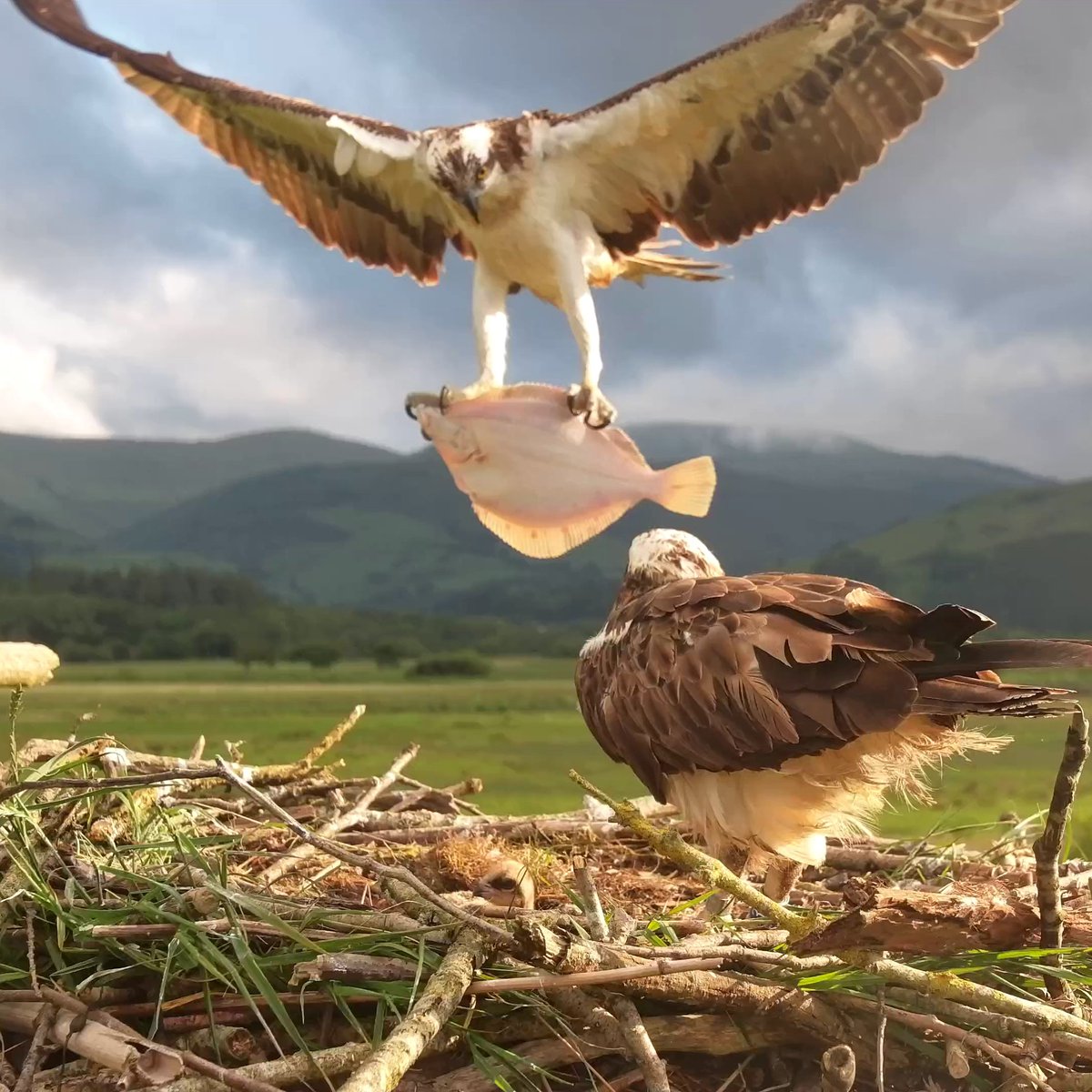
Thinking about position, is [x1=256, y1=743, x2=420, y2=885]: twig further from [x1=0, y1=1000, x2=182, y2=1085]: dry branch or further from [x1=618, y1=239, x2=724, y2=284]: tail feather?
[x1=618, y1=239, x2=724, y2=284]: tail feather

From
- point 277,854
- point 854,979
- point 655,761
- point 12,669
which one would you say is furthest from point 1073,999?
point 12,669

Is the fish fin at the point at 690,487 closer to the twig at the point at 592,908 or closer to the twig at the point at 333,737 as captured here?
the twig at the point at 592,908

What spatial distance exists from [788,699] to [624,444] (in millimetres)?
743

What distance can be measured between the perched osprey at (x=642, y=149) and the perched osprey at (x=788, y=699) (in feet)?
1.97

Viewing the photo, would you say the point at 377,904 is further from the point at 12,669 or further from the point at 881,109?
the point at 881,109

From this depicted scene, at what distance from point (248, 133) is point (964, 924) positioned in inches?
114

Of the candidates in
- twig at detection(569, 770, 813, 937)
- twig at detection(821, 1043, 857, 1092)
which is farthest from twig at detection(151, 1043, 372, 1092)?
twig at detection(821, 1043, 857, 1092)

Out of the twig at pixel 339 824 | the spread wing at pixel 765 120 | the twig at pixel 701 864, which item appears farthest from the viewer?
the spread wing at pixel 765 120

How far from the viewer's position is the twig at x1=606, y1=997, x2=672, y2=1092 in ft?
4.58

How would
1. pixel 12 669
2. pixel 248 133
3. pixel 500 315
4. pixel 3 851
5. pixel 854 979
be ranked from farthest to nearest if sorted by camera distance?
1. pixel 248 133
2. pixel 500 315
3. pixel 3 851
4. pixel 12 669
5. pixel 854 979

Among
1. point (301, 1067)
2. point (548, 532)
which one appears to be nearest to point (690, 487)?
point (548, 532)

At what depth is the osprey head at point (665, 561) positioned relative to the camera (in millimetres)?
2449

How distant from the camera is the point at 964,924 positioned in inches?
59.8

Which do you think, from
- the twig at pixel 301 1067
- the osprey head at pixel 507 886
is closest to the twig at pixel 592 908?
the osprey head at pixel 507 886
